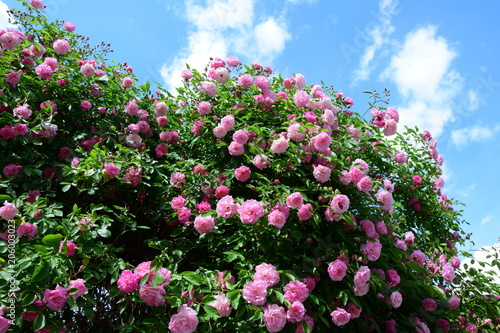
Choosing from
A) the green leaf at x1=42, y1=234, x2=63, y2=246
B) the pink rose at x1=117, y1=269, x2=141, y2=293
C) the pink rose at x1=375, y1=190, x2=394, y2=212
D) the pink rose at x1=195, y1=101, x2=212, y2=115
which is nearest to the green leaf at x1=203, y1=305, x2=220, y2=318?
the pink rose at x1=117, y1=269, x2=141, y2=293

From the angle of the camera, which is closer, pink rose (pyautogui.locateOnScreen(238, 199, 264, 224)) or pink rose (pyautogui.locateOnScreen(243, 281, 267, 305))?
pink rose (pyautogui.locateOnScreen(243, 281, 267, 305))

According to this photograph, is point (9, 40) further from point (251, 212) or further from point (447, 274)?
point (447, 274)

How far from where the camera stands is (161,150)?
332 centimetres

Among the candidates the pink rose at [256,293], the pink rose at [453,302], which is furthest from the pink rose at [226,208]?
the pink rose at [453,302]

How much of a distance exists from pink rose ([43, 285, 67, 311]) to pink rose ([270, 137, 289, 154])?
4.69 ft

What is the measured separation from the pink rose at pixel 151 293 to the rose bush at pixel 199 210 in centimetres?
1

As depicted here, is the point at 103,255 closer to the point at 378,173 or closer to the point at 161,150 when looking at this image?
the point at 161,150

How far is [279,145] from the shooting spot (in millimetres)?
2775

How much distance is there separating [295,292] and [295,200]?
508mm

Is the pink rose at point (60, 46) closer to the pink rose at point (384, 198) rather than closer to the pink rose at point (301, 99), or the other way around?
the pink rose at point (301, 99)

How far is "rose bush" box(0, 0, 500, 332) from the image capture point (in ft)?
7.24

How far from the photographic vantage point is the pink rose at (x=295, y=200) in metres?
2.50

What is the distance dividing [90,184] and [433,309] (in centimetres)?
247

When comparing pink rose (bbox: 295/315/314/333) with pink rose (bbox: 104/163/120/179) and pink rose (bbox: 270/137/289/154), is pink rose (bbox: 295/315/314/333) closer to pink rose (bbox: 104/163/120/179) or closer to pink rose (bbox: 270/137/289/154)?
pink rose (bbox: 270/137/289/154)
